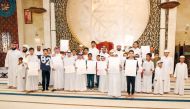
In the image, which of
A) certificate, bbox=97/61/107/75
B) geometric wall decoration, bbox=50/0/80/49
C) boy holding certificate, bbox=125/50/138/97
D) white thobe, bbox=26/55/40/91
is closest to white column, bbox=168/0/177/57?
boy holding certificate, bbox=125/50/138/97

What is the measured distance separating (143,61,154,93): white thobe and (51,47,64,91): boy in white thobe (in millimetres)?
2642

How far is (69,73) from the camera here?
7812 mm

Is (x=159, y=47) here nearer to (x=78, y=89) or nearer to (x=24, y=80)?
(x=78, y=89)

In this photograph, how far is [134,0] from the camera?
10.8 metres

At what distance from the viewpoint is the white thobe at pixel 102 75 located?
24.6 feet

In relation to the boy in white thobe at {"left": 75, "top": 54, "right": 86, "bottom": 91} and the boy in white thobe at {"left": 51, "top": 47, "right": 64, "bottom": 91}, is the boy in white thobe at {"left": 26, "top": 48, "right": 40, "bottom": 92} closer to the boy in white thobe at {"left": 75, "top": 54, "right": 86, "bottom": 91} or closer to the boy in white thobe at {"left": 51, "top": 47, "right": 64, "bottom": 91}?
the boy in white thobe at {"left": 51, "top": 47, "right": 64, "bottom": 91}

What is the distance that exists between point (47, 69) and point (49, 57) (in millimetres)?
384

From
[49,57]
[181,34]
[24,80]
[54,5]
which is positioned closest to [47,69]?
[49,57]

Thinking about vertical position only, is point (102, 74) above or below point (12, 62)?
below

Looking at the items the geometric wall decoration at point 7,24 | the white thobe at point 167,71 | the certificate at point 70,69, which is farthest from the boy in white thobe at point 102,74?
the geometric wall decoration at point 7,24

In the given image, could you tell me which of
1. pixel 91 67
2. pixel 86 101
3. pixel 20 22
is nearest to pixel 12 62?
pixel 91 67

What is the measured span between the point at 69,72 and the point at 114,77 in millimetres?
1553

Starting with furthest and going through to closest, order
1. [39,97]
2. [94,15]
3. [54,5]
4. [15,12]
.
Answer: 1. [15,12]
2. [94,15]
3. [54,5]
4. [39,97]

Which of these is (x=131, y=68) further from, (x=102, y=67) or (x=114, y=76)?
(x=102, y=67)
